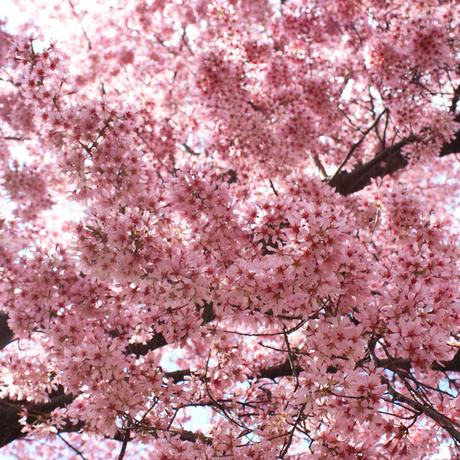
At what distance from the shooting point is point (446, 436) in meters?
5.31

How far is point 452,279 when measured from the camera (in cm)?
410

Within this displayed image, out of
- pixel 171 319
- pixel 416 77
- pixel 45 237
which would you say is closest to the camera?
pixel 171 319

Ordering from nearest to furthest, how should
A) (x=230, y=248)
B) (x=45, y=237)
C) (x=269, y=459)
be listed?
(x=269, y=459), (x=230, y=248), (x=45, y=237)

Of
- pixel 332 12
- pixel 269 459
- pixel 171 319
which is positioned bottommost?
pixel 269 459

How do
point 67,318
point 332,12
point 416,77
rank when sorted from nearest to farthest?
point 67,318 → point 416,77 → point 332,12

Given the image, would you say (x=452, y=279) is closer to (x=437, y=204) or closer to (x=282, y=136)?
(x=282, y=136)

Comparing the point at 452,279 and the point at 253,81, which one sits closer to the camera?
the point at 452,279

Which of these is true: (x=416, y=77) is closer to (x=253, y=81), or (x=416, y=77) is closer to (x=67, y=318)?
(x=253, y=81)

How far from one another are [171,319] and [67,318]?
5.13 ft

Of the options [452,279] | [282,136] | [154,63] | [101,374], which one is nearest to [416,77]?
[282,136]

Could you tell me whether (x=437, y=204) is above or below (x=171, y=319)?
above

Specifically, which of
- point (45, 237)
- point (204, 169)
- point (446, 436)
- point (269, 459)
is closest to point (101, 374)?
point (269, 459)

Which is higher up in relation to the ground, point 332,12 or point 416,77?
point 332,12

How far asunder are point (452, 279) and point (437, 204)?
12.4 m
